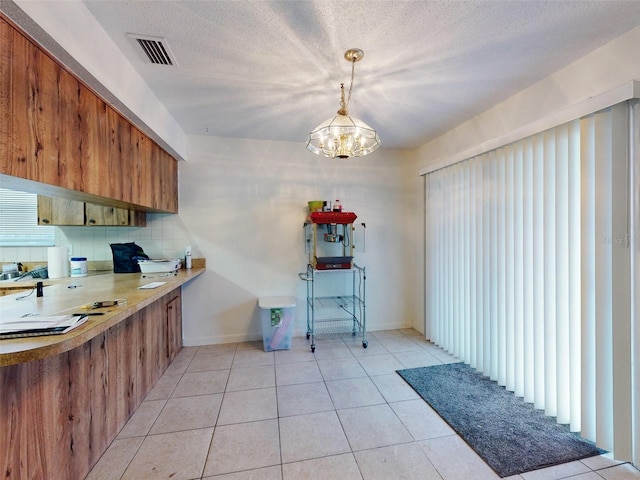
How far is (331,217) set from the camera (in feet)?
10.1

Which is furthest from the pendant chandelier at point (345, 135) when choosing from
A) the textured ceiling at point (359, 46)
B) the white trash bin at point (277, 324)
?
the white trash bin at point (277, 324)

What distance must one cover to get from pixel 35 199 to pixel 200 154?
163 centimetres

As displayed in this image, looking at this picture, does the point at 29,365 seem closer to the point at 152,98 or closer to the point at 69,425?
the point at 69,425

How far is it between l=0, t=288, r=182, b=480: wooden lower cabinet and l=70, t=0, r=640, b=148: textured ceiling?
5.89ft

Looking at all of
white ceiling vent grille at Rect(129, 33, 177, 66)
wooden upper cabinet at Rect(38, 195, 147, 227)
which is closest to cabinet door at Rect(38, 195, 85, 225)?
wooden upper cabinet at Rect(38, 195, 147, 227)

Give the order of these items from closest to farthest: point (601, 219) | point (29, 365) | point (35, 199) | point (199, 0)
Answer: point (29, 365) < point (199, 0) < point (601, 219) < point (35, 199)

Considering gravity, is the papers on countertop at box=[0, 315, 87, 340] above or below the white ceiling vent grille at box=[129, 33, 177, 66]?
below

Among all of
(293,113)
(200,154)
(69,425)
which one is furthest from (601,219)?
(200,154)

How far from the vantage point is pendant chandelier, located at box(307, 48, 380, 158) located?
1.73 metres

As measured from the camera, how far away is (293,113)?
8.45ft

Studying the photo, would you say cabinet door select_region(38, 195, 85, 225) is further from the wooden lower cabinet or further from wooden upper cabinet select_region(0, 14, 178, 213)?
the wooden lower cabinet

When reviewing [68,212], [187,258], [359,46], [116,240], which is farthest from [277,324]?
[359,46]

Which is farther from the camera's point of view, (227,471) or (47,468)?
(227,471)

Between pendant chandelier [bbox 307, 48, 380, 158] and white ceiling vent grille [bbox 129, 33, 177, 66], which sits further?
pendant chandelier [bbox 307, 48, 380, 158]
